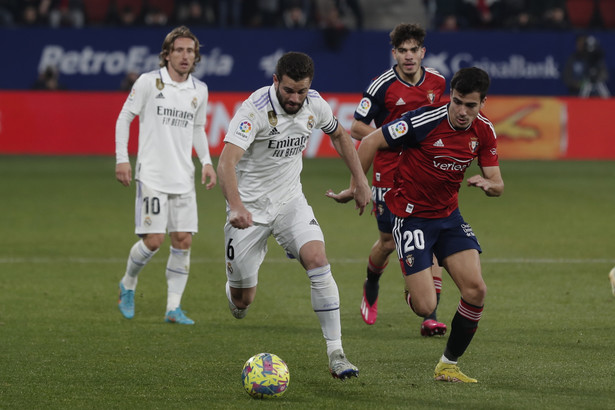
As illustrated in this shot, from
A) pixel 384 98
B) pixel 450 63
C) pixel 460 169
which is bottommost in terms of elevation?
pixel 460 169

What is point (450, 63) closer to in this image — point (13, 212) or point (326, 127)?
point (13, 212)

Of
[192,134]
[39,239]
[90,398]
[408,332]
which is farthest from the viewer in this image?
Result: [39,239]

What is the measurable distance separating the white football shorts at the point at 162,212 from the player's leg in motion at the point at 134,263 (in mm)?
97

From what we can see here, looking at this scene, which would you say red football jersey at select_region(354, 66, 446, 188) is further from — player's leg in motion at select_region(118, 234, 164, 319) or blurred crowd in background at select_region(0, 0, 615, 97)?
blurred crowd in background at select_region(0, 0, 615, 97)

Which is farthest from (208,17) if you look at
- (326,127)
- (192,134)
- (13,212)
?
(326,127)

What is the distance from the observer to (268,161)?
722cm

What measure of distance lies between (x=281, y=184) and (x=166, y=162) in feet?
6.66

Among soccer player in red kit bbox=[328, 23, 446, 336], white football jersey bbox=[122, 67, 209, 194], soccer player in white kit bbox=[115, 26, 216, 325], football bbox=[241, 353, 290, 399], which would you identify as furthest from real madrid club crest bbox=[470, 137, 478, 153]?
white football jersey bbox=[122, 67, 209, 194]

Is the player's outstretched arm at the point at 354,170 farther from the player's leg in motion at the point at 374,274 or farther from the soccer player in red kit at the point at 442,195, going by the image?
the player's leg in motion at the point at 374,274

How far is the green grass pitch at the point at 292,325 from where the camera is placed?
645 cm

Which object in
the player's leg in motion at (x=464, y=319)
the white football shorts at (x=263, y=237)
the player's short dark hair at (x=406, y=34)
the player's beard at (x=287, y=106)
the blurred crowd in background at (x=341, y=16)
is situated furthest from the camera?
the blurred crowd in background at (x=341, y=16)

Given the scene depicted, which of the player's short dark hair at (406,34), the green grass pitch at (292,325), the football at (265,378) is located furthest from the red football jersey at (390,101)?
the football at (265,378)

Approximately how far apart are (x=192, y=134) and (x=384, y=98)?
1731 millimetres

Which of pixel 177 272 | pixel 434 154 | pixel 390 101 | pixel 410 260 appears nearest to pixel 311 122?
pixel 434 154
